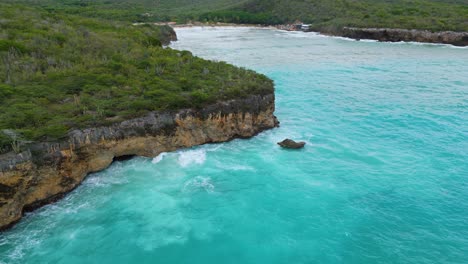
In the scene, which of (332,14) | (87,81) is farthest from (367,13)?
(87,81)

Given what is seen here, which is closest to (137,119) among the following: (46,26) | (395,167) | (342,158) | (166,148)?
(166,148)

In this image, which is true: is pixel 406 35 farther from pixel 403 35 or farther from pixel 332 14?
pixel 332 14

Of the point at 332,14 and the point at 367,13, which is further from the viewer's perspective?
the point at 332,14

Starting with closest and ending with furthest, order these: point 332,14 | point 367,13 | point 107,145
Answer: point 107,145 < point 367,13 < point 332,14

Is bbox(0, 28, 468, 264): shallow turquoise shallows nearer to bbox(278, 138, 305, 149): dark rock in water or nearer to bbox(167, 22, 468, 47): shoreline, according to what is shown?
bbox(278, 138, 305, 149): dark rock in water

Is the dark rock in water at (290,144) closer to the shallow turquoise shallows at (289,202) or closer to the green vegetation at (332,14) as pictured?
the shallow turquoise shallows at (289,202)

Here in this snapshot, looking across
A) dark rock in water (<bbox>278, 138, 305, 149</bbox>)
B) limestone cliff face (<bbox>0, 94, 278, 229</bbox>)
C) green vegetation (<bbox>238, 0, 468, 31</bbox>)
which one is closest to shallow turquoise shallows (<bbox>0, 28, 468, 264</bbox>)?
dark rock in water (<bbox>278, 138, 305, 149</bbox>)
